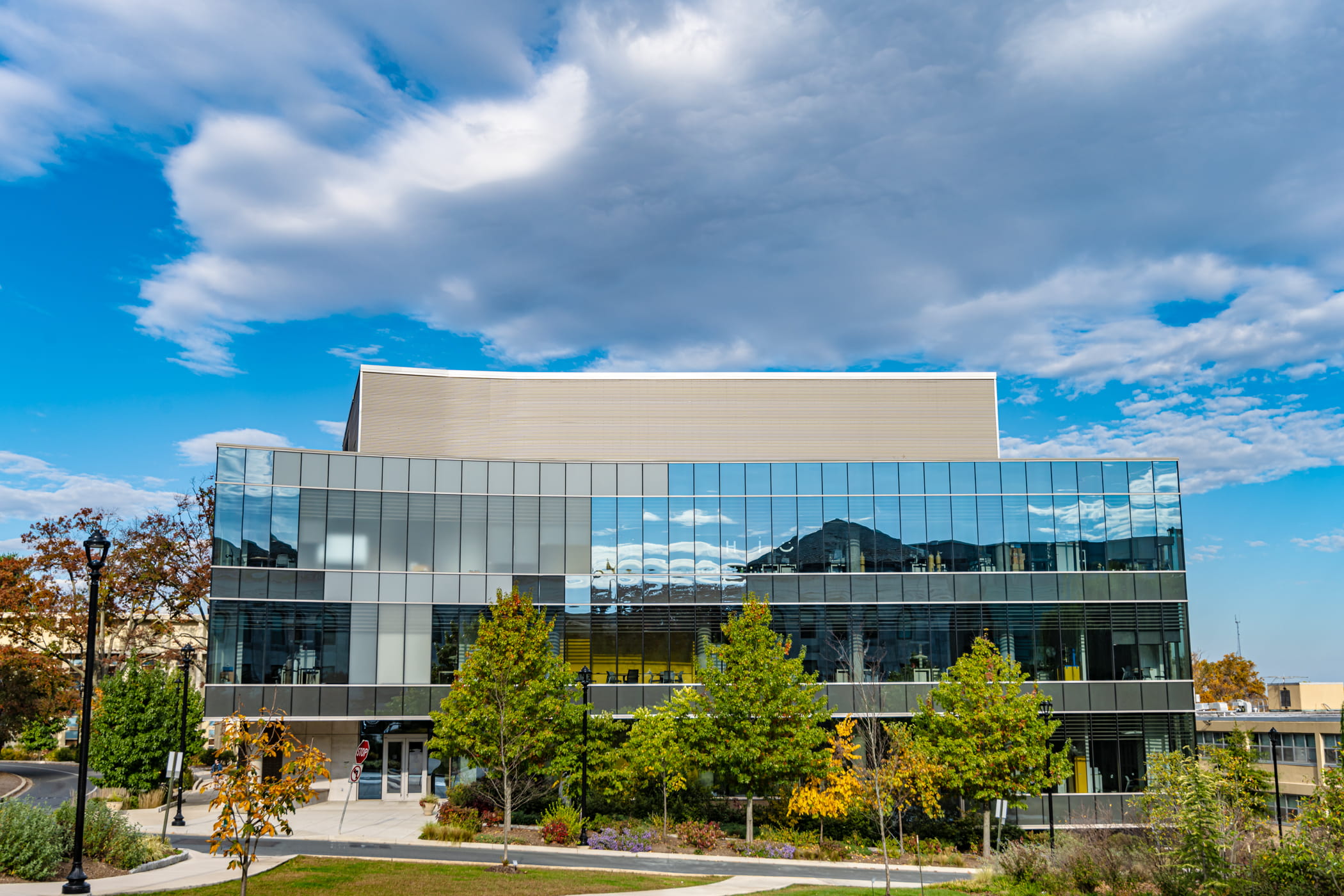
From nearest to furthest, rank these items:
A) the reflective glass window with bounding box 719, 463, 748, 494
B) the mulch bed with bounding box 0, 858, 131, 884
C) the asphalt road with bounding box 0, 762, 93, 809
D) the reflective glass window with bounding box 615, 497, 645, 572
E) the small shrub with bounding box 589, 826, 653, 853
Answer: the mulch bed with bounding box 0, 858, 131, 884
the small shrub with bounding box 589, 826, 653, 853
the asphalt road with bounding box 0, 762, 93, 809
the reflective glass window with bounding box 615, 497, 645, 572
the reflective glass window with bounding box 719, 463, 748, 494

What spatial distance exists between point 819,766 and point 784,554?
37.5ft

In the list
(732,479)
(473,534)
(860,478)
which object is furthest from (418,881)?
(860,478)

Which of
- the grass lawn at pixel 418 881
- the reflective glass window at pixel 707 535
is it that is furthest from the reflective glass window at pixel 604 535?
the grass lawn at pixel 418 881

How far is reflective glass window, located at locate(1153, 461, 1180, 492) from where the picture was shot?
1695 inches

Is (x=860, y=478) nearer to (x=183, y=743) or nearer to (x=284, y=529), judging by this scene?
(x=284, y=529)

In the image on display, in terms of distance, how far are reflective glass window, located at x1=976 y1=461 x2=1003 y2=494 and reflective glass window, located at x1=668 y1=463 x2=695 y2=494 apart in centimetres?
1233

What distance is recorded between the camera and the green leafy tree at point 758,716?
3238 cm

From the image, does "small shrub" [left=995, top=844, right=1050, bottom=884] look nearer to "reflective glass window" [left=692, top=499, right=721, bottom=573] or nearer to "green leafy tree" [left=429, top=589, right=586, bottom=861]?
"green leafy tree" [left=429, top=589, right=586, bottom=861]

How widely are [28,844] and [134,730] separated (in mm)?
19943

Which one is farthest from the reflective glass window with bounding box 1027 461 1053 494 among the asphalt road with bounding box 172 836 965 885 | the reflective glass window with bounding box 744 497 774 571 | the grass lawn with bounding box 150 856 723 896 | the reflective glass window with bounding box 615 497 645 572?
the grass lawn with bounding box 150 856 723 896

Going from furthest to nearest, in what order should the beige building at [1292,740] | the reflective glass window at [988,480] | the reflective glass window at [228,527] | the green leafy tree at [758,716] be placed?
the beige building at [1292,740] < the reflective glass window at [988,480] < the reflective glass window at [228,527] < the green leafy tree at [758,716]

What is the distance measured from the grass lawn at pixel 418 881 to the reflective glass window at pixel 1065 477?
24029 millimetres

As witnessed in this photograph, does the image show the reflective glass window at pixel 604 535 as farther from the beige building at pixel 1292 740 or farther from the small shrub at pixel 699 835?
the beige building at pixel 1292 740

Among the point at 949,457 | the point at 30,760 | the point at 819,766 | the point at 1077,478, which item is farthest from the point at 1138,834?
the point at 30,760
